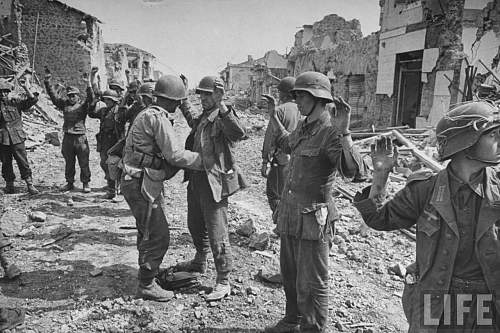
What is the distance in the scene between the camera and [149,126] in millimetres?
3312

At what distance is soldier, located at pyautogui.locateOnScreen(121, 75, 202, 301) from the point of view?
3.31 m

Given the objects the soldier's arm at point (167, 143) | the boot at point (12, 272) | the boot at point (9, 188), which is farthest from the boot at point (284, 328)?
the boot at point (9, 188)

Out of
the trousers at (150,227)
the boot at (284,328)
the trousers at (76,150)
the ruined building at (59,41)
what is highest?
the ruined building at (59,41)

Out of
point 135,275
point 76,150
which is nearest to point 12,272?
point 135,275

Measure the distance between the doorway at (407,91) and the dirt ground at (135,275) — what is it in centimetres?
766

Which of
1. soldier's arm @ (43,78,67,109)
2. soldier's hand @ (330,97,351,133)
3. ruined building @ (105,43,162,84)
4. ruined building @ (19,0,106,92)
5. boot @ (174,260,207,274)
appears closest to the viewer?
soldier's hand @ (330,97,351,133)

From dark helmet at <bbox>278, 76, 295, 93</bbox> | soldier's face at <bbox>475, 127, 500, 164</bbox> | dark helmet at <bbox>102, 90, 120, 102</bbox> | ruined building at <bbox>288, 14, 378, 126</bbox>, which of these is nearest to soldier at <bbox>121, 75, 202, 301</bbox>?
dark helmet at <bbox>278, 76, 295, 93</bbox>

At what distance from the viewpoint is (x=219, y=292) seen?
11.5 feet

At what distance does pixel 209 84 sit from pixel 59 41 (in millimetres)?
15950

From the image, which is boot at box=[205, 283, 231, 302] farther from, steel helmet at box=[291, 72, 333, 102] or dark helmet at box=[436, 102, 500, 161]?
dark helmet at box=[436, 102, 500, 161]

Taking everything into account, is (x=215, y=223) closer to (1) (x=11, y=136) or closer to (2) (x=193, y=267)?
(2) (x=193, y=267)

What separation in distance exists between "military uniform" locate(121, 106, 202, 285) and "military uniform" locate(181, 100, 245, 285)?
178 millimetres

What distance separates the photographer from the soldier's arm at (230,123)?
337 cm

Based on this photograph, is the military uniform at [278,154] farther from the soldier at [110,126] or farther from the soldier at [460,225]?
the soldier at [110,126]
